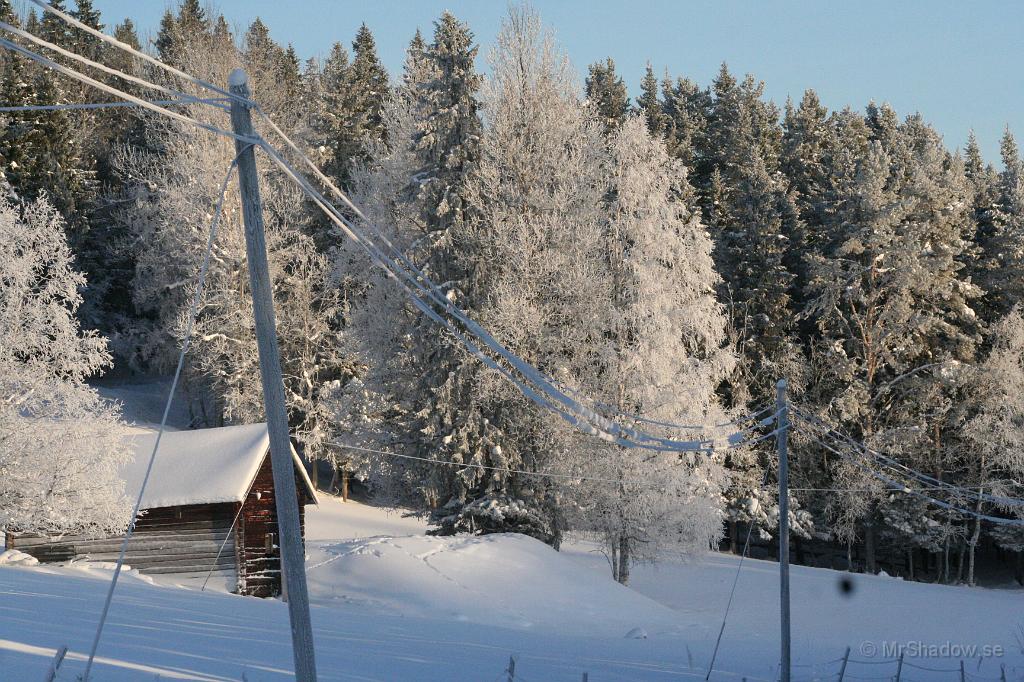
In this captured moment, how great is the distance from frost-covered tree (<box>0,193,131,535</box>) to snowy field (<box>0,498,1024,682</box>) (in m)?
2.37

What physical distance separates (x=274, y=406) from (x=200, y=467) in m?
19.9

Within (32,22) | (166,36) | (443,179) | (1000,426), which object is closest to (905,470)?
(443,179)

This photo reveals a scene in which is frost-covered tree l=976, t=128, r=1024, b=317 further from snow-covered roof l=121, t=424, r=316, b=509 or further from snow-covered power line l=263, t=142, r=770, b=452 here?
snow-covered power line l=263, t=142, r=770, b=452

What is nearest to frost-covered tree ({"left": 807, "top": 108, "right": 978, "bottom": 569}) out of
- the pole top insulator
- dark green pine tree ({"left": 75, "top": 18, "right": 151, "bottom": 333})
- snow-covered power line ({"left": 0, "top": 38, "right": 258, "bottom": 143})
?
dark green pine tree ({"left": 75, "top": 18, "right": 151, "bottom": 333})

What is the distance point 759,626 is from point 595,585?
6.35 m

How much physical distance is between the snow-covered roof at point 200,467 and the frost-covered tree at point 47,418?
1.42m

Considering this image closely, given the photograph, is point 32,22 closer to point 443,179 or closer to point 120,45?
point 443,179

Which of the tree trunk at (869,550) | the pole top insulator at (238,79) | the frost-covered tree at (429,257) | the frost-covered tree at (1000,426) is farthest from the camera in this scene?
the tree trunk at (869,550)

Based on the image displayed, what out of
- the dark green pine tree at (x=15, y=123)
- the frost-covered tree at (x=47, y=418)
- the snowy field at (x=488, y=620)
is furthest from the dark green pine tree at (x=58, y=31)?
the frost-covered tree at (x=47, y=418)

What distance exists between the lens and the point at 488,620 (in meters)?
22.1

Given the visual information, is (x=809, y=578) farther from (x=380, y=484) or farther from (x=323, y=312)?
(x=323, y=312)

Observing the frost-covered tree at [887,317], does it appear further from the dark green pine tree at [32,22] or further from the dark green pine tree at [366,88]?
the dark green pine tree at [32,22]

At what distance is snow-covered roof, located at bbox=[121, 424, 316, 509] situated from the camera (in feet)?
80.7

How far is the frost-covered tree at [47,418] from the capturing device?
2222cm
